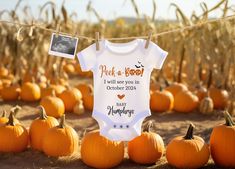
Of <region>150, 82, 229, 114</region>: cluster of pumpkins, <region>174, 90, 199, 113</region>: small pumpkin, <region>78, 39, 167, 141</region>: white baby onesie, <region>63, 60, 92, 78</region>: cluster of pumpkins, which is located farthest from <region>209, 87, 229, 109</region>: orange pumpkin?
<region>63, 60, 92, 78</region>: cluster of pumpkins

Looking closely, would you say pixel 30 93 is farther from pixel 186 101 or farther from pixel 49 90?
pixel 186 101

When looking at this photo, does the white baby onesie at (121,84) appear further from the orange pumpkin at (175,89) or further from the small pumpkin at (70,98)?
the orange pumpkin at (175,89)

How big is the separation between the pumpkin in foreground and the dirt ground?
14 centimetres

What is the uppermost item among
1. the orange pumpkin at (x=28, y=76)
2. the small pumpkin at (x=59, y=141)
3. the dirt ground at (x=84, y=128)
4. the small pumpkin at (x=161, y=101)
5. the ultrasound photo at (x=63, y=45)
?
the ultrasound photo at (x=63, y=45)

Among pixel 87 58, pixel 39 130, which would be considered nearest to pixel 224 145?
pixel 87 58

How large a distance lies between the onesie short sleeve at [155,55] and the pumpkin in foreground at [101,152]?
109 cm

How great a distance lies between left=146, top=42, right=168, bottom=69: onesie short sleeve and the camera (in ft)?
13.6

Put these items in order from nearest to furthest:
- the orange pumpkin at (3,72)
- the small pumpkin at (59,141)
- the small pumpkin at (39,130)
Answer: the small pumpkin at (59,141) → the small pumpkin at (39,130) → the orange pumpkin at (3,72)

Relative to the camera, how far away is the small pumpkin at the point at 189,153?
185 inches

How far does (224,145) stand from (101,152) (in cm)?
129

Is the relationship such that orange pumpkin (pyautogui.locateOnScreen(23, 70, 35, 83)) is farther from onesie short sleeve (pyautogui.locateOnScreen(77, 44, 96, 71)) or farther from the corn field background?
onesie short sleeve (pyautogui.locateOnScreen(77, 44, 96, 71))

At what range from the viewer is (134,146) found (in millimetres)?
4941

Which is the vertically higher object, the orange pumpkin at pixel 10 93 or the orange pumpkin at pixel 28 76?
the orange pumpkin at pixel 28 76

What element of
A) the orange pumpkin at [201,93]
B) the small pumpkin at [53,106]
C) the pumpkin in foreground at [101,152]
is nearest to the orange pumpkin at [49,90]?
the small pumpkin at [53,106]
